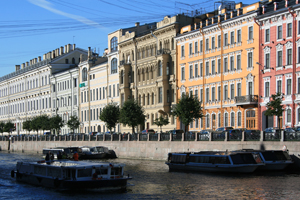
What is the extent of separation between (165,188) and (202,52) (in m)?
34.6

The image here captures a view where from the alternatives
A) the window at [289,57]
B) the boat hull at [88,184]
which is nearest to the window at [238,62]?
the window at [289,57]

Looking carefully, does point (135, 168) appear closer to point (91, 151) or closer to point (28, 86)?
point (91, 151)

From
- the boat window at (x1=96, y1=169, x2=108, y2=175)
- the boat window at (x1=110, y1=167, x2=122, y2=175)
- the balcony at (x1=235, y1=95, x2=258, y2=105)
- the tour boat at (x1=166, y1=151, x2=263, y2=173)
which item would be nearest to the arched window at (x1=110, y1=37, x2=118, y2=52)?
the balcony at (x1=235, y1=95, x2=258, y2=105)

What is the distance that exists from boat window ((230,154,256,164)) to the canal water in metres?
0.86

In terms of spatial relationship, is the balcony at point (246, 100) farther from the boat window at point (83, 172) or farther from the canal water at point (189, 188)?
the boat window at point (83, 172)

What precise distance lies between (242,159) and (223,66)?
25.1 meters

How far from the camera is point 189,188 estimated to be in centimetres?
3011

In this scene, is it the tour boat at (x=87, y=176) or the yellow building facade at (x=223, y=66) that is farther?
the yellow building facade at (x=223, y=66)

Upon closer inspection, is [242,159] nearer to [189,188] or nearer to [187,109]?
[189,188]

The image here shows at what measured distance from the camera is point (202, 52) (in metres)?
62.9

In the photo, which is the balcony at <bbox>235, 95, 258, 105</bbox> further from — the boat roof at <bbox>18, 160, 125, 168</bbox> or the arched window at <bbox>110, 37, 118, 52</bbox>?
the arched window at <bbox>110, 37, 118, 52</bbox>

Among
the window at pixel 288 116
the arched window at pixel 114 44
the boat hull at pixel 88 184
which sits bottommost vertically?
the boat hull at pixel 88 184

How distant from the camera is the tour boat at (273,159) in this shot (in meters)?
35.7

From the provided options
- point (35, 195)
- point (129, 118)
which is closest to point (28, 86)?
point (129, 118)
